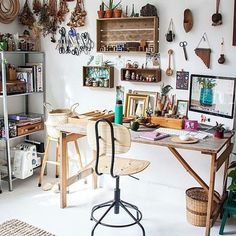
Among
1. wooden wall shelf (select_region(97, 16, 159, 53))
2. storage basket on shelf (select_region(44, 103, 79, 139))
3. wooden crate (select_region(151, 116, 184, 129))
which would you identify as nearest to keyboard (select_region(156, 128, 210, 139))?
wooden crate (select_region(151, 116, 184, 129))

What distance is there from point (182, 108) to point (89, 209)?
50.4 inches

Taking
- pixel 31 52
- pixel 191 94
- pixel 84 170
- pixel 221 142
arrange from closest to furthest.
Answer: pixel 221 142
pixel 191 94
pixel 84 170
pixel 31 52

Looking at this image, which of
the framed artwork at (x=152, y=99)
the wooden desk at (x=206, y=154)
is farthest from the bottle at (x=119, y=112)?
the framed artwork at (x=152, y=99)

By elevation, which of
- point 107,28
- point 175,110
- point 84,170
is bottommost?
point 84,170

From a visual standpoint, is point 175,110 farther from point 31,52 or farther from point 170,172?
point 31,52

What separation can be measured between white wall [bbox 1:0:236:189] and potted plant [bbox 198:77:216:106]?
218mm

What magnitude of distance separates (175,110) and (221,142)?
70cm

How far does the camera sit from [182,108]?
127 inches

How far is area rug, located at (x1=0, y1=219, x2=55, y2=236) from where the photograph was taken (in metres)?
2.74

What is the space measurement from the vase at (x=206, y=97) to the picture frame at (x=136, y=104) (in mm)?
610

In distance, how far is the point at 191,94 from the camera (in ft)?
9.89

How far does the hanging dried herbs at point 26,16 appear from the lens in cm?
381

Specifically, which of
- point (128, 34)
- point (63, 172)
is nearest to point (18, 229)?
point (63, 172)

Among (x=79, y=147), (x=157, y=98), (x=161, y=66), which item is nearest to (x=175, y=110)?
(x=157, y=98)
